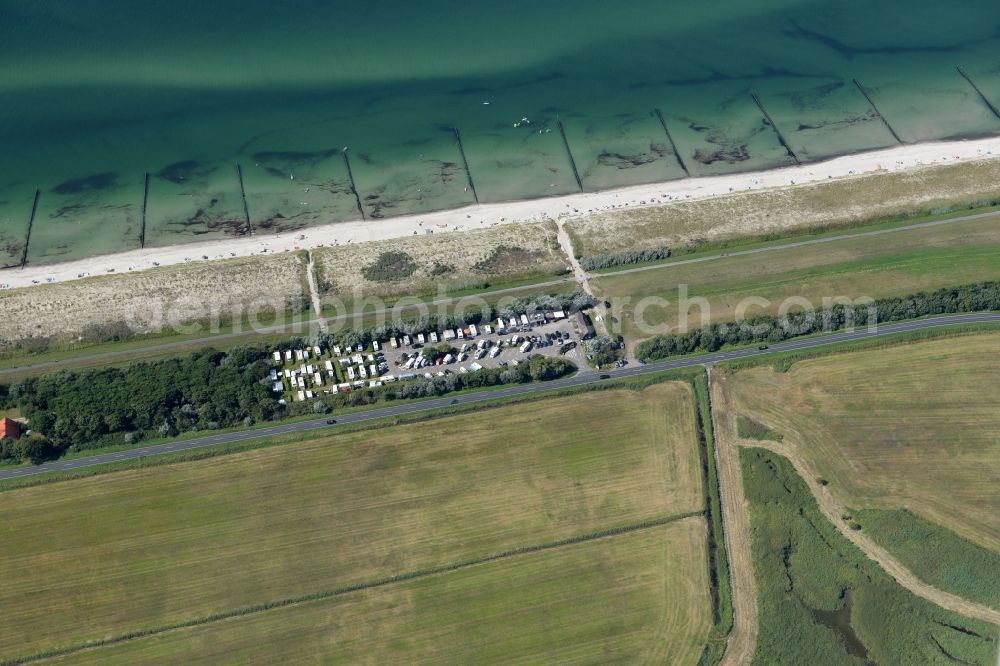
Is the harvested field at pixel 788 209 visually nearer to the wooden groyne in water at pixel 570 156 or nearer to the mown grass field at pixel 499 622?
the wooden groyne in water at pixel 570 156

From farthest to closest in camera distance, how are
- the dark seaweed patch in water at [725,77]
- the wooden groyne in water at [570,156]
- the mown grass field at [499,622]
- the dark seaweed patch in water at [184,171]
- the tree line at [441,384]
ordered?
the dark seaweed patch in water at [725,77] → the wooden groyne in water at [570,156] → the dark seaweed patch in water at [184,171] → the tree line at [441,384] → the mown grass field at [499,622]

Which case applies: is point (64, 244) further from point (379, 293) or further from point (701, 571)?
point (701, 571)

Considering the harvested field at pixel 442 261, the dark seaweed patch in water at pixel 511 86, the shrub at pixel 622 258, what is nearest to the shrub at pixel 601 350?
the shrub at pixel 622 258

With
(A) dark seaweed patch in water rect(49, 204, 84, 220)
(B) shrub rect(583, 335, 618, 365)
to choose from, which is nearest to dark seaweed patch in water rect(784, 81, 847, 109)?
(B) shrub rect(583, 335, 618, 365)

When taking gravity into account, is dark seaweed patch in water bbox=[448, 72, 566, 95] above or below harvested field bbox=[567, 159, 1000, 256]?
above

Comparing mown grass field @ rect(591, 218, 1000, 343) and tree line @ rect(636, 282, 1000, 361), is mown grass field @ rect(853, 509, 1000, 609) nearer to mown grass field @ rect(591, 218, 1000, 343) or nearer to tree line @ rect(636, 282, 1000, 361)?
tree line @ rect(636, 282, 1000, 361)

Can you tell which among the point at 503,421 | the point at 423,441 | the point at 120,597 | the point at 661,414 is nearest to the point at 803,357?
the point at 661,414
